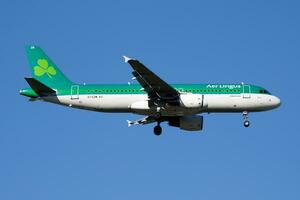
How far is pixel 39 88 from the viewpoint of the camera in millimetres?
69500

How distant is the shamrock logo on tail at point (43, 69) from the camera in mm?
74613

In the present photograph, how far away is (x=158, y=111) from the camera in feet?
228

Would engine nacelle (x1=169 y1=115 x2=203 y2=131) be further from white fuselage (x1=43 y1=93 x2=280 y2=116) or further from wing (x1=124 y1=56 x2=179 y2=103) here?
wing (x1=124 y1=56 x2=179 y2=103)

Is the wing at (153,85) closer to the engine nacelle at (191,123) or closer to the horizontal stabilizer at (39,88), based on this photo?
the engine nacelle at (191,123)

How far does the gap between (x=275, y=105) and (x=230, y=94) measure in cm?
495

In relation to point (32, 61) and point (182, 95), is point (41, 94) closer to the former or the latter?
point (32, 61)

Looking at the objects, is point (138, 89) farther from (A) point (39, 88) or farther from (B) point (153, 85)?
(A) point (39, 88)

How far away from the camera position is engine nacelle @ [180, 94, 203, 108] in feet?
223

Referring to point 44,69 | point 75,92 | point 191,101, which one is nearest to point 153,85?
point 191,101

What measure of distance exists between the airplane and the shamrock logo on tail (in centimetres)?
10

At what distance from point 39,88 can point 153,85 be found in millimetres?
10547

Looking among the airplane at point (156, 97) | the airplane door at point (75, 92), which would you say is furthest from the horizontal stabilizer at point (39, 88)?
the airplane door at point (75, 92)

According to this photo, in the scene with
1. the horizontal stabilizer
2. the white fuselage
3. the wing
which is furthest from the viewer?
the white fuselage

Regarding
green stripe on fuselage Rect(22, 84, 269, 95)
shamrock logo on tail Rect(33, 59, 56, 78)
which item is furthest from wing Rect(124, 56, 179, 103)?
shamrock logo on tail Rect(33, 59, 56, 78)
